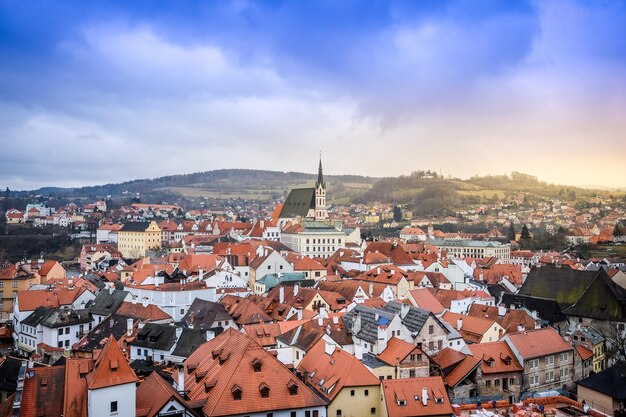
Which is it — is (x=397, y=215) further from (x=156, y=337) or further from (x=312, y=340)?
(x=312, y=340)

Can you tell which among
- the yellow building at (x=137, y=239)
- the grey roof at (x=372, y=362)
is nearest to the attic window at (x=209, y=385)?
the grey roof at (x=372, y=362)

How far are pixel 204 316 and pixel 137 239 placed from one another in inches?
2869

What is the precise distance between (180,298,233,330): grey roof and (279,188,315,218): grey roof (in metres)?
71.1

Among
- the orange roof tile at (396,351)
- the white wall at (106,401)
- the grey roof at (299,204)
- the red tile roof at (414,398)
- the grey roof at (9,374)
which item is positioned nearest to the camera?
the white wall at (106,401)

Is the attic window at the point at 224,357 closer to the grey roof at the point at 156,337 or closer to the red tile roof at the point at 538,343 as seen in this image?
the grey roof at the point at 156,337

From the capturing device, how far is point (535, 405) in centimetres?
3206

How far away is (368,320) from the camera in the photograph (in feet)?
117

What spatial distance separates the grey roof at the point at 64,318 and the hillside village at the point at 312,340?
14 centimetres

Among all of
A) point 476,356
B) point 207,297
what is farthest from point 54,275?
point 476,356

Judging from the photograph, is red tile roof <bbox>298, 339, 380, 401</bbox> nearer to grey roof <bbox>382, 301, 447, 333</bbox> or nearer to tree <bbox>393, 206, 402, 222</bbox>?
grey roof <bbox>382, 301, 447, 333</bbox>

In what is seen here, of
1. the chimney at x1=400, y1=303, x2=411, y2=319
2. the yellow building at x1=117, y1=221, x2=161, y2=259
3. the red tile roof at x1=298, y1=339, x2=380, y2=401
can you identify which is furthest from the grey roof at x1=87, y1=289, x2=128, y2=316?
the yellow building at x1=117, y1=221, x2=161, y2=259

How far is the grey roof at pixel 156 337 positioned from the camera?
36562 mm

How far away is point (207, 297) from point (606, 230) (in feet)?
387

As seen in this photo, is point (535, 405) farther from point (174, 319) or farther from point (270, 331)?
point (174, 319)
